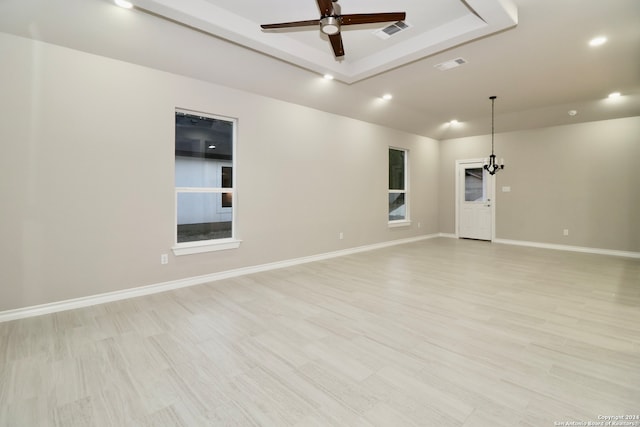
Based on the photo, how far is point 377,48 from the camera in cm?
399

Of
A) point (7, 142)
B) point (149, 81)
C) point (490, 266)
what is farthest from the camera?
point (490, 266)

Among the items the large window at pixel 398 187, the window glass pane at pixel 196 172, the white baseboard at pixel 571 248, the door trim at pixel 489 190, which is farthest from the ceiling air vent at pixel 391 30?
the white baseboard at pixel 571 248

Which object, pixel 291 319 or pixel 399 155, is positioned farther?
pixel 399 155

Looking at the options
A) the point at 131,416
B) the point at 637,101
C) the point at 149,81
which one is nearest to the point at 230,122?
the point at 149,81

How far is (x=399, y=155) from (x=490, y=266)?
3.67 m

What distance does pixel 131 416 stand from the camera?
1.62 m

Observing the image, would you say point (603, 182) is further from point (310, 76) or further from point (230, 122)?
point (230, 122)

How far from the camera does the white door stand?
7734 millimetres

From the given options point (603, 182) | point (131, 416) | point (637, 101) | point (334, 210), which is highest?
point (637, 101)

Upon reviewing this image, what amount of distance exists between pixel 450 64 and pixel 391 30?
1.14 metres

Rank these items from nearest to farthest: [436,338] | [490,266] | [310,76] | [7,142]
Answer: [436,338]
[7,142]
[310,76]
[490,266]

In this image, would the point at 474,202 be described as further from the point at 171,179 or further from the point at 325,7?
the point at 171,179

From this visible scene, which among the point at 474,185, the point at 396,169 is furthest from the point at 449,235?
the point at 396,169

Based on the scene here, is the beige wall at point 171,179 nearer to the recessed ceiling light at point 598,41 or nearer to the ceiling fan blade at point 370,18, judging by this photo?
the ceiling fan blade at point 370,18
